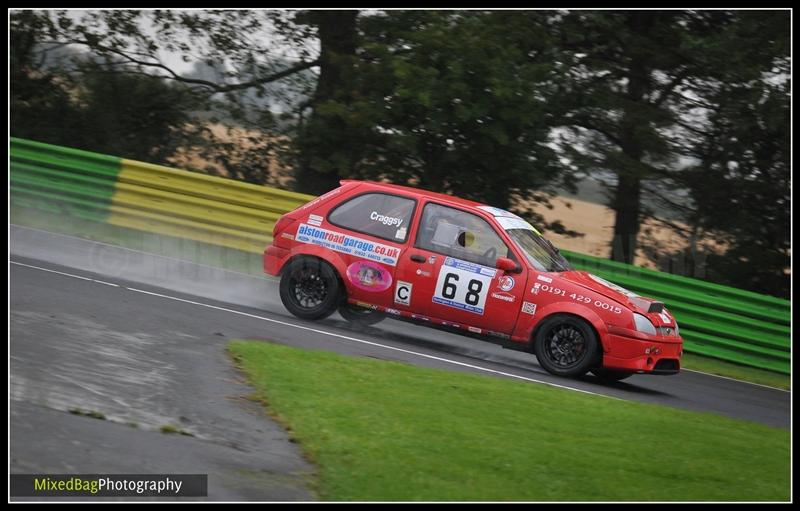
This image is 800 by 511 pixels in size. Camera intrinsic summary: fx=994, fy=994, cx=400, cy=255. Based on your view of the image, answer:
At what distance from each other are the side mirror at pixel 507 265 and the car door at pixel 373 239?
44.7 inches

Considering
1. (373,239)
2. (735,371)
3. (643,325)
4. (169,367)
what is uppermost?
(373,239)

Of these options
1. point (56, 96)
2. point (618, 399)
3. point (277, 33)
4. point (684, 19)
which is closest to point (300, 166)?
point (277, 33)

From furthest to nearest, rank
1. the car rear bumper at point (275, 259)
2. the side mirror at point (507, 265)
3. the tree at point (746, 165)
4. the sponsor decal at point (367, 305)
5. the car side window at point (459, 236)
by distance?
the tree at point (746, 165) < the car rear bumper at point (275, 259) < the sponsor decal at point (367, 305) < the car side window at point (459, 236) < the side mirror at point (507, 265)

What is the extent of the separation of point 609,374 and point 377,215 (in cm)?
316

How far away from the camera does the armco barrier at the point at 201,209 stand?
14195 mm

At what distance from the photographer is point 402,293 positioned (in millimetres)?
11031

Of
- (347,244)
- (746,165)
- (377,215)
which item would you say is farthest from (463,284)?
(746,165)

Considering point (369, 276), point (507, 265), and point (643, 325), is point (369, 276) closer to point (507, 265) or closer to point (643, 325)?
point (507, 265)

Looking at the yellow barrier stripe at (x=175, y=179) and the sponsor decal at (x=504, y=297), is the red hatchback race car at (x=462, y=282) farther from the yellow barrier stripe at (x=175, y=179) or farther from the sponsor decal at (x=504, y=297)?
the yellow barrier stripe at (x=175, y=179)

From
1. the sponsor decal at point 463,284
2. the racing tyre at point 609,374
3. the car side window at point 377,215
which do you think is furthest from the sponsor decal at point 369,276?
the racing tyre at point 609,374

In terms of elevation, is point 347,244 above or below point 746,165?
below

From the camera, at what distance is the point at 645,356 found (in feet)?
34.0

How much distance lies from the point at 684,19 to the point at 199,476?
16.8 m

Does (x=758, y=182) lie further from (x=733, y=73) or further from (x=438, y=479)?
(x=438, y=479)
